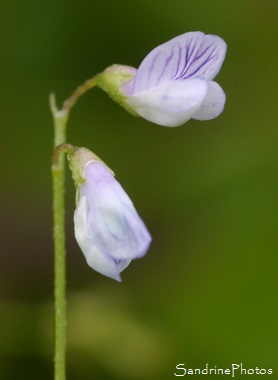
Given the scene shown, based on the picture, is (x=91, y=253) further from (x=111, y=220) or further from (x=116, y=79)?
(x=116, y=79)

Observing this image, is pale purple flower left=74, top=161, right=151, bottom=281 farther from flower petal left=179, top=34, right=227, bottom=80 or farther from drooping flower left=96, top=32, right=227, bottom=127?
flower petal left=179, top=34, right=227, bottom=80

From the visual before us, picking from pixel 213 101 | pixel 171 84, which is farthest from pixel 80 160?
pixel 213 101

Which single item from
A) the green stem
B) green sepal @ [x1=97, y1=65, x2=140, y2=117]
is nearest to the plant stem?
the green stem

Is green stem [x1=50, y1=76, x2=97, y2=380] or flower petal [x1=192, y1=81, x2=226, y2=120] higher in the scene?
flower petal [x1=192, y1=81, x2=226, y2=120]

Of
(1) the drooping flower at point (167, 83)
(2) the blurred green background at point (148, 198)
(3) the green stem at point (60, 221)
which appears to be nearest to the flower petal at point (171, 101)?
(1) the drooping flower at point (167, 83)

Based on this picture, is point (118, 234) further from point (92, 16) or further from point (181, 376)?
point (92, 16)

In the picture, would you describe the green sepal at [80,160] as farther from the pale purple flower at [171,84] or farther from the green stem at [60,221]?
the pale purple flower at [171,84]

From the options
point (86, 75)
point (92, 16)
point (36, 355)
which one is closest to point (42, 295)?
point (36, 355)
